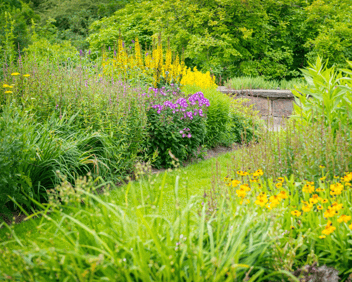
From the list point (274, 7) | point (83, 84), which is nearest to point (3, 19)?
point (83, 84)

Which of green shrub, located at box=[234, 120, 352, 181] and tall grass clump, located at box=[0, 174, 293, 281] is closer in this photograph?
tall grass clump, located at box=[0, 174, 293, 281]

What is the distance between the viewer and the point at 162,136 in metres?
Answer: 5.75

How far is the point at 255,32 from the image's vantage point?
14.3m

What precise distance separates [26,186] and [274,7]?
13893 mm

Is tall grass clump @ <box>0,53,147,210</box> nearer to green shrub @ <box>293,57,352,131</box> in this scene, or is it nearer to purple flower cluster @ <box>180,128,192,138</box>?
purple flower cluster @ <box>180,128,192,138</box>

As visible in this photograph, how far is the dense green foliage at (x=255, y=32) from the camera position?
518 inches

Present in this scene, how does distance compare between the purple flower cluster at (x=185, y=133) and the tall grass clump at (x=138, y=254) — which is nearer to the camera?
the tall grass clump at (x=138, y=254)

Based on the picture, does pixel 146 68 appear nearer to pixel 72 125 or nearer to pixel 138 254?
pixel 72 125

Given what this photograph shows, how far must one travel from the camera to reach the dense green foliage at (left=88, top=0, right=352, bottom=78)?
13164 millimetres

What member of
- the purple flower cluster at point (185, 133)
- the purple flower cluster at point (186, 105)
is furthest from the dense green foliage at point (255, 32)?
the purple flower cluster at point (185, 133)

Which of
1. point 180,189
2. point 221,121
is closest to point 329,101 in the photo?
point 180,189

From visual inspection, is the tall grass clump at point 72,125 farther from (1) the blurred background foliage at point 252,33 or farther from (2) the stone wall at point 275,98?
(1) the blurred background foliage at point 252,33

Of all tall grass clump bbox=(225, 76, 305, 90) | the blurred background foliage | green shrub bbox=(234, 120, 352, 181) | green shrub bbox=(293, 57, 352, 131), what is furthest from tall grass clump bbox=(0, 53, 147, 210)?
the blurred background foliage

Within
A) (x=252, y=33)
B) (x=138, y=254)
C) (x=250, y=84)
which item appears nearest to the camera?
(x=138, y=254)
